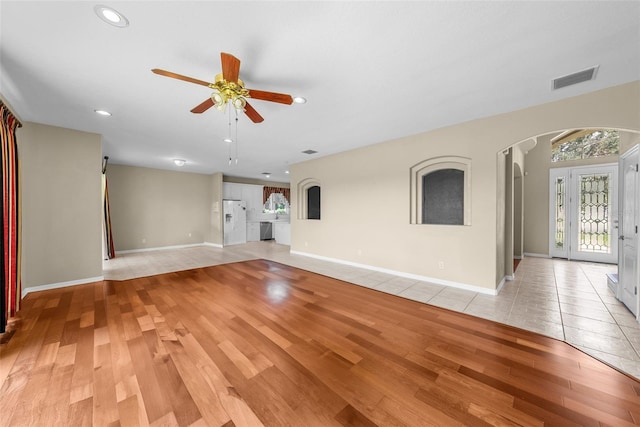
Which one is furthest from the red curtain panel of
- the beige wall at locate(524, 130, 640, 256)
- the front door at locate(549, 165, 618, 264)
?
the front door at locate(549, 165, 618, 264)

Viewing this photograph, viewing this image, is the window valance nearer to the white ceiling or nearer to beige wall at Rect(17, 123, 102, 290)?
beige wall at Rect(17, 123, 102, 290)

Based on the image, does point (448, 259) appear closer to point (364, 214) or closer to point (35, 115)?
point (364, 214)

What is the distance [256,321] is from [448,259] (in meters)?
3.18

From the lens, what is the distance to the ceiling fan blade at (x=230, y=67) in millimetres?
1783

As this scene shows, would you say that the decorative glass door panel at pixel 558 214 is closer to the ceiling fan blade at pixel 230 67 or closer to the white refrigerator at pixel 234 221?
the ceiling fan blade at pixel 230 67

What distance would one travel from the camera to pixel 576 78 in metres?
2.40

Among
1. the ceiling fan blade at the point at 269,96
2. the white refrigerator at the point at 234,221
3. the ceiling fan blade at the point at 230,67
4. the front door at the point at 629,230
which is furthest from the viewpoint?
the white refrigerator at the point at 234,221

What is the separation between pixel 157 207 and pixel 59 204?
12.8ft

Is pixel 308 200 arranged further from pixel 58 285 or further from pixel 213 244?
pixel 58 285

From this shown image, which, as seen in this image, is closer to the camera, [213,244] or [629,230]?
[629,230]

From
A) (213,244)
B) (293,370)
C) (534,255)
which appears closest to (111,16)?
(293,370)

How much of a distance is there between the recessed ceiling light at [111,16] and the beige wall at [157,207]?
22.4 ft

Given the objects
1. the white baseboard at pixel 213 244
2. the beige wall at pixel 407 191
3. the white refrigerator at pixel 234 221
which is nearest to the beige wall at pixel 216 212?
the white baseboard at pixel 213 244

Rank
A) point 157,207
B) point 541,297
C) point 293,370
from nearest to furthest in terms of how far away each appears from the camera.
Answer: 1. point 293,370
2. point 541,297
3. point 157,207
